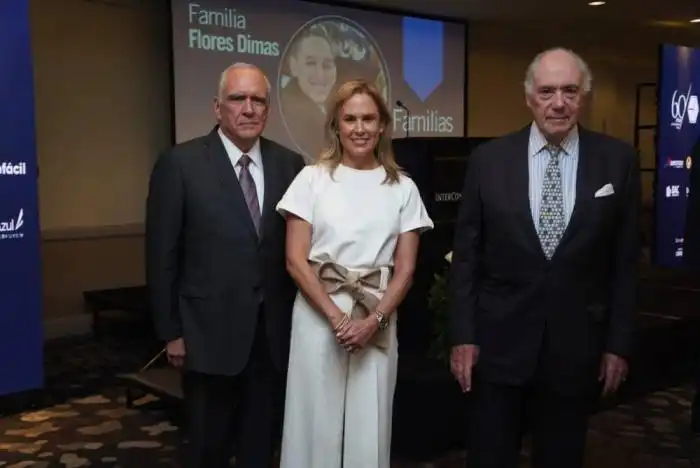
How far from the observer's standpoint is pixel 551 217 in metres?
2.03

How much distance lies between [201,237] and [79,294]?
13.7ft

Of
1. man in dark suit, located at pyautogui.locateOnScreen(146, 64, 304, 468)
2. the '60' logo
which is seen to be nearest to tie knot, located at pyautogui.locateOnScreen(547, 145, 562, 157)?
man in dark suit, located at pyautogui.locateOnScreen(146, 64, 304, 468)

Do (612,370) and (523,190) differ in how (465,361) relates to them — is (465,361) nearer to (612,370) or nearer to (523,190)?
(612,370)

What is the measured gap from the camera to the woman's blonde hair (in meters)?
2.25

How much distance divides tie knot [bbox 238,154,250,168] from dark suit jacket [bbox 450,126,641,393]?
679 millimetres

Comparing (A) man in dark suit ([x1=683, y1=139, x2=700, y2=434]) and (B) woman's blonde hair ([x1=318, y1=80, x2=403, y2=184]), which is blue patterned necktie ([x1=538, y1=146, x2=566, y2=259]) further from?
(A) man in dark suit ([x1=683, y1=139, x2=700, y2=434])

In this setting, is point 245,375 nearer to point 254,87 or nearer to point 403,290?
point 403,290

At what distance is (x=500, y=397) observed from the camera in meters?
2.13

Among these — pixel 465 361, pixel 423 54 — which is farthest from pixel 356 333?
pixel 423 54

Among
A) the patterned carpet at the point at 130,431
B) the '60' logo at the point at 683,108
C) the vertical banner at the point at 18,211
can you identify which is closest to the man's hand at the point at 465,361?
the patterned carpet at the point at 130,431

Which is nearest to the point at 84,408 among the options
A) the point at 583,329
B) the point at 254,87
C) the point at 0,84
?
the point at 0,84

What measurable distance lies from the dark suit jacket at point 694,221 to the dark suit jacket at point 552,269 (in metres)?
1.58

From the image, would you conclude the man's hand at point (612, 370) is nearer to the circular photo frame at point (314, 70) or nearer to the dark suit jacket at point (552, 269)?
the dark suit jacket at point (552, 269)

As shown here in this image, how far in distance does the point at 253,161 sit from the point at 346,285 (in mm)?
492
